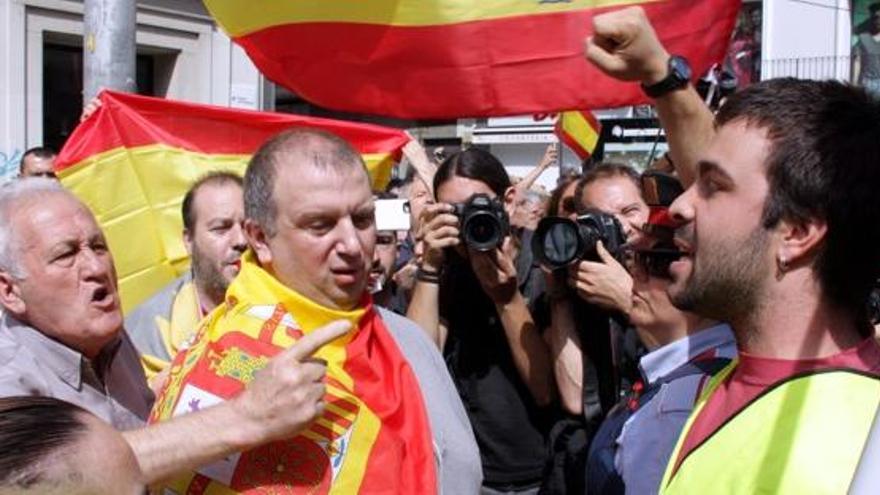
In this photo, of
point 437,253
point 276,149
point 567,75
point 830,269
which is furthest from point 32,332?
point 567,75

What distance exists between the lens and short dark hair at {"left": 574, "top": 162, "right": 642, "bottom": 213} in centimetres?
333

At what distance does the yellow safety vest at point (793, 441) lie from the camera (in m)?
1.46

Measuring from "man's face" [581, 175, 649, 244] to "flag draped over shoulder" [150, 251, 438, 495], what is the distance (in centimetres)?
125

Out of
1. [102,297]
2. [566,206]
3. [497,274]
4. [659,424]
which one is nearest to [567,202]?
[566,206]

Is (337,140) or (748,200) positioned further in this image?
(337,140)

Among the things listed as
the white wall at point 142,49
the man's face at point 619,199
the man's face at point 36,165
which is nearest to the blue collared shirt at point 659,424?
the man's face at point 619,199

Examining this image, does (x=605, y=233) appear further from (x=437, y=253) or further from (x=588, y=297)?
(x=437, y=253)

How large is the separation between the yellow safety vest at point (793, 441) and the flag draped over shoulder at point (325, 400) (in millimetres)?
577

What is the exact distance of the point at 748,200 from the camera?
1.67m

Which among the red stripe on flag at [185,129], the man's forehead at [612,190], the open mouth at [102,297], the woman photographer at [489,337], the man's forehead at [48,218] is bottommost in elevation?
the woman photographer at [489,337]

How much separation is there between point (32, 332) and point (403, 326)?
2.60ft

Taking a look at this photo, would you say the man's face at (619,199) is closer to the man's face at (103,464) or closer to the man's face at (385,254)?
the man's face at (385,254)

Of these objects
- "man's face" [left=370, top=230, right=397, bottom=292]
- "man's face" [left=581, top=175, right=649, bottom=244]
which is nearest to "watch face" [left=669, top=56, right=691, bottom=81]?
→ "man's face" [left=581, top=175, right=649, bottom=244]

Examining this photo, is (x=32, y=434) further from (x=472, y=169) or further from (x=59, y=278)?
(x=472, y=169)
